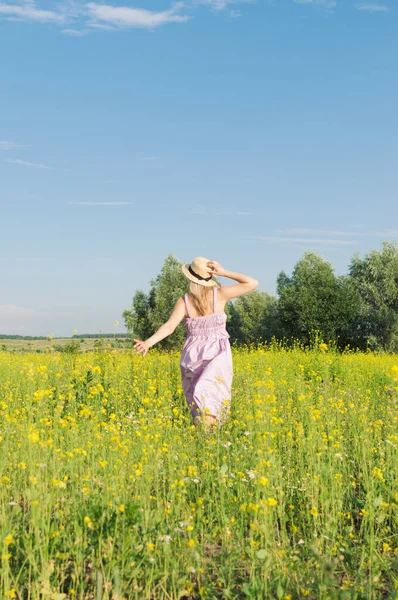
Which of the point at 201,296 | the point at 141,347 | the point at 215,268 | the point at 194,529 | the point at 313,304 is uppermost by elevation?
the point at 313,304

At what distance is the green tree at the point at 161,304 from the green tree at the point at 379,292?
1457 cm

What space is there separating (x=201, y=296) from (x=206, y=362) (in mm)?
872

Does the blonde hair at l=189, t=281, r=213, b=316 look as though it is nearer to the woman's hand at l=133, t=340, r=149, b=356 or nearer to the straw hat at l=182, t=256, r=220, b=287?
the straw hat at l=182, t=256, r=220, b=287

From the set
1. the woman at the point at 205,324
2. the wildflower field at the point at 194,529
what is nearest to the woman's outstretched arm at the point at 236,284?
the woman at the point at 205,324

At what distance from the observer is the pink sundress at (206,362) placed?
7492 mm

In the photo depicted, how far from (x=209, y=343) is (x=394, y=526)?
3.76m

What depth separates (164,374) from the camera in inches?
Answer: 440

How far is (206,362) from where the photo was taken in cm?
780

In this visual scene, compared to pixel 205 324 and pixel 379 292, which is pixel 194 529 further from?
pixel 379 292

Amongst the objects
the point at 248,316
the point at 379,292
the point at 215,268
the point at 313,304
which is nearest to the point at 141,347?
the point at 215,268

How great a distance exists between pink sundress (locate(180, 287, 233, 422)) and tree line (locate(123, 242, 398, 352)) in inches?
1349

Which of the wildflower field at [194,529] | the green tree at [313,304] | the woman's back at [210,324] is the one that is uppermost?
the green tree at [313,304]

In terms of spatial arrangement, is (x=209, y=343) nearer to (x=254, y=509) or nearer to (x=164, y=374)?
(x=164, y=374)

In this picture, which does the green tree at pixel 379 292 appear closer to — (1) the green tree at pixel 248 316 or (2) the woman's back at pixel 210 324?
(1) the green tree at pixel 248 316
